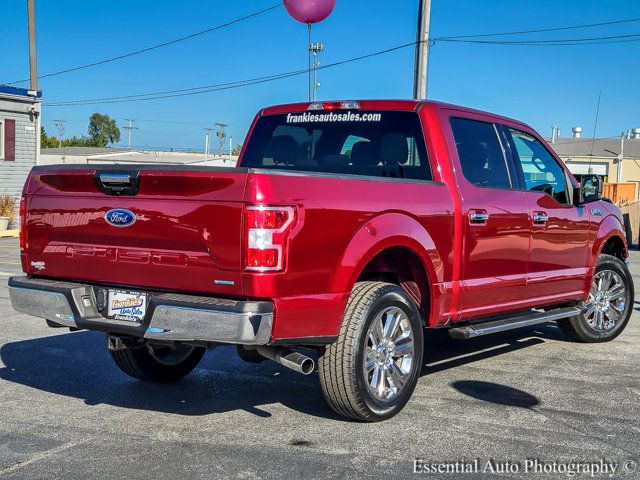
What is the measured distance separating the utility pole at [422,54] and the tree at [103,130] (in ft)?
315

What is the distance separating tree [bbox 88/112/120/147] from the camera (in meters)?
108

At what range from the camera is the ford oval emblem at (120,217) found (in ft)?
15.1

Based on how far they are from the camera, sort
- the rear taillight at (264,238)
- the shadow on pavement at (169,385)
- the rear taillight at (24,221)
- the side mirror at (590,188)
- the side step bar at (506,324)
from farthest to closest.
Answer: the side mirror at (590,188) < the side step bar at (506,324) < the shadow on pavement at (169,385) < the rear taillight at (24,221) < the rear taillight at (264,238)

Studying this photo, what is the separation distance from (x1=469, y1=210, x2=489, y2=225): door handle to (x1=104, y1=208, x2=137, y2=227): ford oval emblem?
8.05 ft

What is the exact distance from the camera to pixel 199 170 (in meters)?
4.37

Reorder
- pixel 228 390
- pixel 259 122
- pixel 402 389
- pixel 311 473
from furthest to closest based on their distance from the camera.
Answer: pixel 259 122 → pixel 228 390 → pixel 402 389 → pixel 311 473

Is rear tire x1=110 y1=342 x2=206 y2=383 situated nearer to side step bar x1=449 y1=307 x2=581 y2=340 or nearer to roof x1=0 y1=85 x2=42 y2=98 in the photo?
side step bar x1=449 y1=307 x2=581 y2=340

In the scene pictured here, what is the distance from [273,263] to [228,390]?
1.84 meters

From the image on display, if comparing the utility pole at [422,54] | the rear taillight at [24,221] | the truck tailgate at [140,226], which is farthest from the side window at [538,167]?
the utility pole at [422,54]

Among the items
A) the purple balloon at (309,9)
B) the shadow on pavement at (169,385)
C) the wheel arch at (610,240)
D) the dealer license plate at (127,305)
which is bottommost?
the shadow on pavement at (169,385)

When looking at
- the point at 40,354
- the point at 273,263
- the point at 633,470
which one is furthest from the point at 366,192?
the point at 40,354

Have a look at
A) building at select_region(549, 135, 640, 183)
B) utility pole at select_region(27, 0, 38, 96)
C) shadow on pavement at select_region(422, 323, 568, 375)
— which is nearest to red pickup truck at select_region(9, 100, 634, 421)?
shadow on pavement at select_region(422, 323, 568, 375)

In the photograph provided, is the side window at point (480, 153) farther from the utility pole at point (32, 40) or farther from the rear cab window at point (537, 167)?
the utility pole at point (32, 40)

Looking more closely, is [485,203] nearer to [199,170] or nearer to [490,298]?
[490,298]
